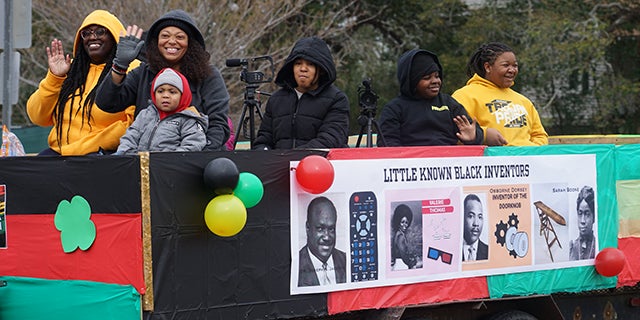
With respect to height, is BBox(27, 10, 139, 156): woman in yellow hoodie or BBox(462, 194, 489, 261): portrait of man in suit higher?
BBox(27, 10, 139, 156): woman in yellow hoodie

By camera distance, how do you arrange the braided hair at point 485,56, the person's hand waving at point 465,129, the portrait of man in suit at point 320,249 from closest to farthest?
1. the portrait of man in suit at point 320,249
2. the person's hand waving at point 465,129
3. the braided hair at point 485,56

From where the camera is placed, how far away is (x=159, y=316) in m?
5.25

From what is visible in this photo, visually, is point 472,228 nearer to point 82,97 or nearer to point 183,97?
point 183,97

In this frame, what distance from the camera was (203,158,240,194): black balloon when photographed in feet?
17.2

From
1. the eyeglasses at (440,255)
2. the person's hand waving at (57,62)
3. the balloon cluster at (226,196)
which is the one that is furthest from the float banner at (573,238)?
the person's hand waving at (57,62)

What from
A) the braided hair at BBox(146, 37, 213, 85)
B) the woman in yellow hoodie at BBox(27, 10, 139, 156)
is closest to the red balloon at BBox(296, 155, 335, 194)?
the braided hair at BBox(146, 37, 213, 85)

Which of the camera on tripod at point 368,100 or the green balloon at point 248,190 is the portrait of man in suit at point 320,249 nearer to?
the green balloon at point 248,190

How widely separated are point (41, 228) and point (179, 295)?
2.78ft

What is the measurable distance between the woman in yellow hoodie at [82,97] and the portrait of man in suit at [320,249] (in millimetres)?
1424

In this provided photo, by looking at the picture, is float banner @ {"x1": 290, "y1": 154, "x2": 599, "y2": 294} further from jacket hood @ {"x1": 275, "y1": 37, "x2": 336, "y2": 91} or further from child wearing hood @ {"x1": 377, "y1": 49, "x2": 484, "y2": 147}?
jacket hood @ {"x1": 275, "y1": 37, "x2": 336, "y2": 91}

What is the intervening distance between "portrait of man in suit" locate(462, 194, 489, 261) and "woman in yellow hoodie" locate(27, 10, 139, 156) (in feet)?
7.03

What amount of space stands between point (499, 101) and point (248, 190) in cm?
328

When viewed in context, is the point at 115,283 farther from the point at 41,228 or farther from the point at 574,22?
the point at 574,22

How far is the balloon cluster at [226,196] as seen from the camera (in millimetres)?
5219
